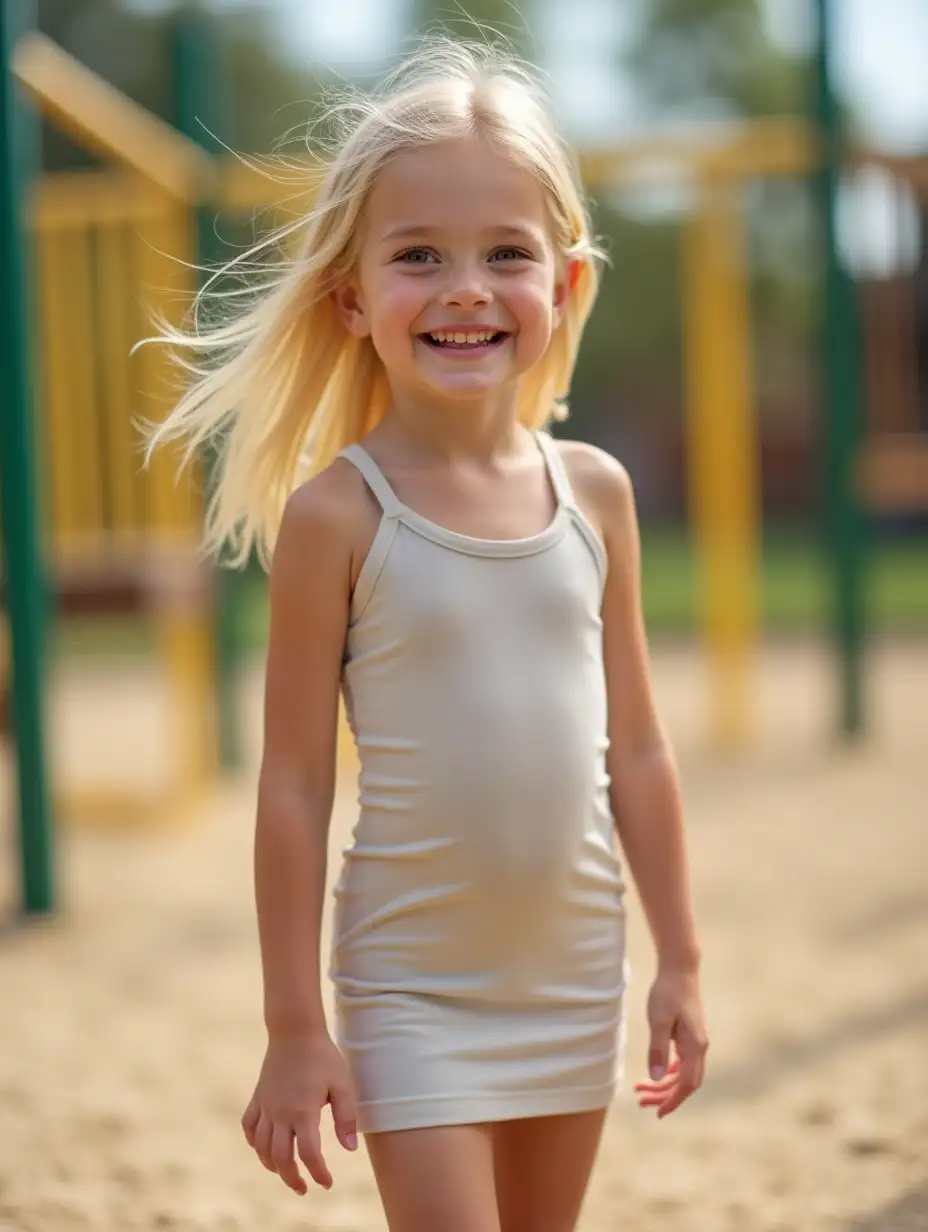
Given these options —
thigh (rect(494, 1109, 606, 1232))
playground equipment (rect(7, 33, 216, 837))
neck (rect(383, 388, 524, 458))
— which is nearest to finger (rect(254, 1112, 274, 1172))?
thigh (rect(494, 1109, 606, 1232))

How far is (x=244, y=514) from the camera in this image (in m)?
2.04

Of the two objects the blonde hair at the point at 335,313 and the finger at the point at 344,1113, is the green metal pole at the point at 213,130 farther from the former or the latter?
the finger at the point at 344,1113

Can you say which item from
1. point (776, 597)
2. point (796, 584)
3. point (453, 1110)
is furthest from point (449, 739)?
point (796, 584)

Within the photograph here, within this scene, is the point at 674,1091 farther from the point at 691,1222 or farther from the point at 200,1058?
the point at 200,1058

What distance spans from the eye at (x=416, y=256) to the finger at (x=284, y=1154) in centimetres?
A: 88

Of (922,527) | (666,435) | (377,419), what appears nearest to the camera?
(377,419)

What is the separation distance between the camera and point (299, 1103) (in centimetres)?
166

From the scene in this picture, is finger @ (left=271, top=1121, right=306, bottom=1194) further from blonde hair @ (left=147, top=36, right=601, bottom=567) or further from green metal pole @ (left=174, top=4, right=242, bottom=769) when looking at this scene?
green metal pole @ (left=174, top=4, right=242, bottom=769)

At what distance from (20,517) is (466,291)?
9.23 ft

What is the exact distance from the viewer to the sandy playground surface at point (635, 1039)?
2.54 metres

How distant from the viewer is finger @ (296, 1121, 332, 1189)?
5.36ft

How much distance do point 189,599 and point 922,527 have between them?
19570 mm

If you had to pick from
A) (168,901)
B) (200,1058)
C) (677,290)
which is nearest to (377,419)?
(200,1058)

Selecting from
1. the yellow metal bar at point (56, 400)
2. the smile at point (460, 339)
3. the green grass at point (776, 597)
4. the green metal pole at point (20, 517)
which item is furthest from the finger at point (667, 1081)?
the green grass at point (776, 597)
